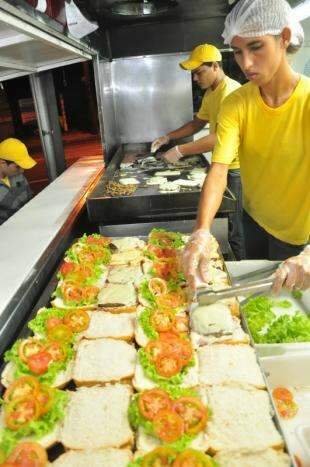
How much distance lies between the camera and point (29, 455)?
4.47 ft

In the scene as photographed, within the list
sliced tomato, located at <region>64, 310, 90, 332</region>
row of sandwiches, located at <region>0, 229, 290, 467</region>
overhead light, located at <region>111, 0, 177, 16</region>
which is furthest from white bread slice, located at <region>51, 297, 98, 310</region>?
overhead light, located at <region>111, 0, 177, 16</region>

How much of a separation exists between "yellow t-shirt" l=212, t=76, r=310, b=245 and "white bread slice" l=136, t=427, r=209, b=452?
1766 millimetres

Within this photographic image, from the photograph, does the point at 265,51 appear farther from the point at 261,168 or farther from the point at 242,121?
the point at 261,168

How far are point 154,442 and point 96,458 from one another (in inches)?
9.1

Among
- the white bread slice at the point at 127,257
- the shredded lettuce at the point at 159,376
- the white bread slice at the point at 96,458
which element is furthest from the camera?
the white bread slice at the point at 127,257

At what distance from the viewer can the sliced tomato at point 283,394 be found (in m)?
1.85

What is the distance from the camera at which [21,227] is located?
311cm

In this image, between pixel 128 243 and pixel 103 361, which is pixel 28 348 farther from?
pixel 128 243

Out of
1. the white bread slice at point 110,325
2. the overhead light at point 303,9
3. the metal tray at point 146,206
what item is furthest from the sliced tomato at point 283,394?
the overhead light at point 303,9

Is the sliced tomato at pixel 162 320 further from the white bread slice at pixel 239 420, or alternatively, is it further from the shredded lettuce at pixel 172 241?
the shredded lettuce at pixel 172 241

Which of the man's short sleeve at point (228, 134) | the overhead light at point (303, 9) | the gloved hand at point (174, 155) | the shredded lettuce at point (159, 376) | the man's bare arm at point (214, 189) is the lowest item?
the shredded lettuce at point (159, 376)

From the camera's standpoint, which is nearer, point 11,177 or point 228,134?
point 228,134

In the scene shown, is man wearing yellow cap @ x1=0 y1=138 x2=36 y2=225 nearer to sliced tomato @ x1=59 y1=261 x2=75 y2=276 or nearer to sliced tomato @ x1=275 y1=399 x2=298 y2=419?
sliced tomato @ x1=59 y1=261 x2=75 y2=276

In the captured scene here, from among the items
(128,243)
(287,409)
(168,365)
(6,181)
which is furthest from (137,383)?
(6,181)
